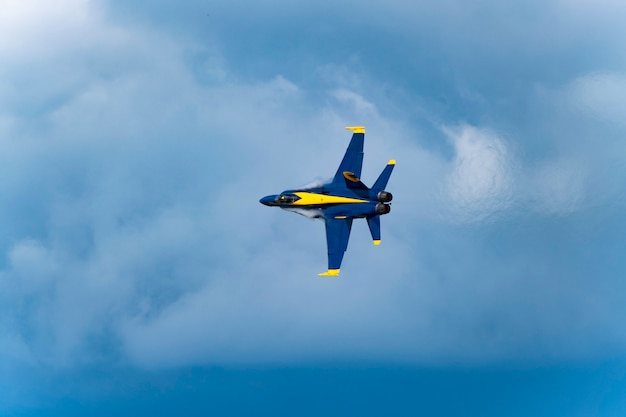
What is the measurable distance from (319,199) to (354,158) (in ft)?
17.9

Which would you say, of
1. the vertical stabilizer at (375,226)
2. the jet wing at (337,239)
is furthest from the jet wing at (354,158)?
the vertical stabilizer at (375,226)

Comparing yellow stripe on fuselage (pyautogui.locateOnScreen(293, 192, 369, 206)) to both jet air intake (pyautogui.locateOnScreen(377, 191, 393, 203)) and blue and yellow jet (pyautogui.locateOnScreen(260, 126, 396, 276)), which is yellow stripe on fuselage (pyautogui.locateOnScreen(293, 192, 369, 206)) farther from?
jet air intake (pyautogui.locateOnScreen(377, 191, 393, 203))

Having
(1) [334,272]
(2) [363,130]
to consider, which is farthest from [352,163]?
(1) [334,272]

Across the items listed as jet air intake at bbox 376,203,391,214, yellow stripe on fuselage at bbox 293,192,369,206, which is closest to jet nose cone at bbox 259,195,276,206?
yellow stripe on fuselage at bbox 293,192,369,206

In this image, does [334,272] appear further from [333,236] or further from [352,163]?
[352,163]

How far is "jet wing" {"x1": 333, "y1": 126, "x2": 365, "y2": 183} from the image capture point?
112287mm

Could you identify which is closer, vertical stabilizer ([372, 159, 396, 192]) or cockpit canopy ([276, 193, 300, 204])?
vertical stabilizer ([372, 159, 396, 192])

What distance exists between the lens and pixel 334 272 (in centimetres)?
10975

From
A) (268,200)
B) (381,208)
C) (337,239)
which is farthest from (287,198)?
(381,208)

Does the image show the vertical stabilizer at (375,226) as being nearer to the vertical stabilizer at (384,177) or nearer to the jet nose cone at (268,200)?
the vertical stabilizer at (384,177)

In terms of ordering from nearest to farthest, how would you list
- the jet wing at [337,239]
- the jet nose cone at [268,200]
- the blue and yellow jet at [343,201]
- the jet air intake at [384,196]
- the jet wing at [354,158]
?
the jet air intake at [384,196]
the blue and yellow jet at [343,201]
the jet wing at [337,239]
the jet wing at [354,158]
the jet nose cone at [268,200]

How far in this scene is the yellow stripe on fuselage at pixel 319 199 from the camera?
110m

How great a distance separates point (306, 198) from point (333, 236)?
4512 millimetres

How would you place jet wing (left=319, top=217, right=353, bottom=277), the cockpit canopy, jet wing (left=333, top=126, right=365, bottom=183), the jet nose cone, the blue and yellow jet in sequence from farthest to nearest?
the jet nose cone < jet wing (left=333, top=126, right=365, bottom=183) < the cockpit canopy < jet wing (left=319, top=217, right=353, bottom=277) < the blue and yellow jet
